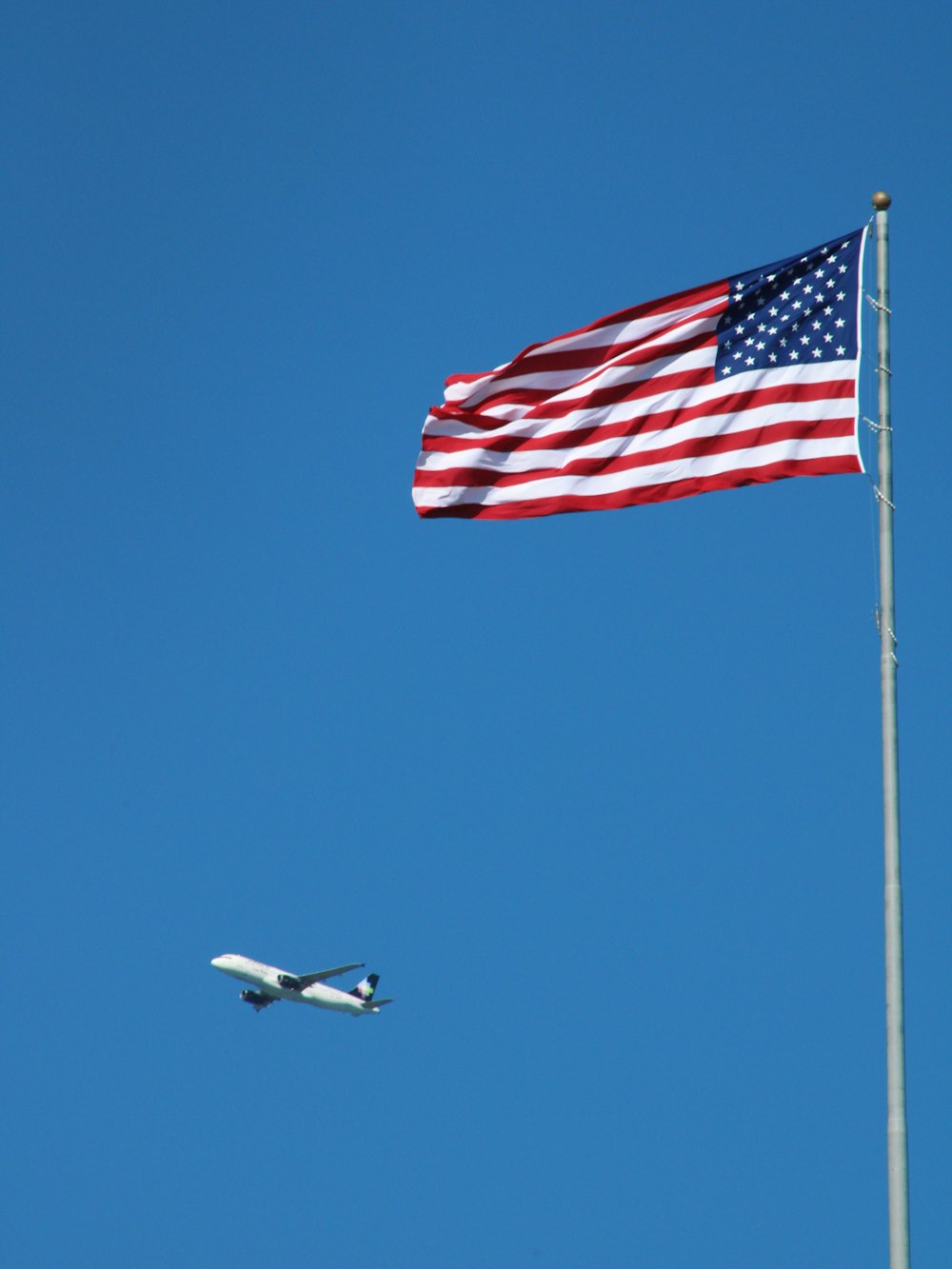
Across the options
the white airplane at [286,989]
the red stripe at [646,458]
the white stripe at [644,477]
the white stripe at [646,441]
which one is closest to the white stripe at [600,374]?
the white stripe at [646,441]

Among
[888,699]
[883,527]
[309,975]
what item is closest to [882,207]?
[883,527]

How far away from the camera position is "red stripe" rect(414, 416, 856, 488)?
2659cm

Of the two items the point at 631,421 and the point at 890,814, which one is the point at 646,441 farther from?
the point at 890,814

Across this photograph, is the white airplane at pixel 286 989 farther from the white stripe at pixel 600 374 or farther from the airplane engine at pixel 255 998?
the white stripe at pixel 600 374

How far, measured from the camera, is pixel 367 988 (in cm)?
10519

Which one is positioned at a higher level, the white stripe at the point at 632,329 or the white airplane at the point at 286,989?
the white stripe at the point at 632,329

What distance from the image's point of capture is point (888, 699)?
22703 mm

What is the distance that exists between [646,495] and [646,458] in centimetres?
61

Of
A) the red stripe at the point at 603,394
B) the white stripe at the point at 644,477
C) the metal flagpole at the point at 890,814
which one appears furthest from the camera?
the red stripe at the point at 603,394

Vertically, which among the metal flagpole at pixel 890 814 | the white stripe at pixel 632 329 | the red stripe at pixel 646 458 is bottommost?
the metal flagpole at pixel 890 814

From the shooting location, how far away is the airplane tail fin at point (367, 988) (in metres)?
104

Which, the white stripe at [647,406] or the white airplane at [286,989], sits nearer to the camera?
the white stripe at [647,406]

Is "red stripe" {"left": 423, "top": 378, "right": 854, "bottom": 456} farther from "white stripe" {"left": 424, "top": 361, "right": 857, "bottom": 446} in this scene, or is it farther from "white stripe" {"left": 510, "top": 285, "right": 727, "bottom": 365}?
"white stripe" {"left": 510, "top": 285, "right": 727, "bottom": 365}

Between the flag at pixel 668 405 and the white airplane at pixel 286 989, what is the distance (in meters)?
66.7
